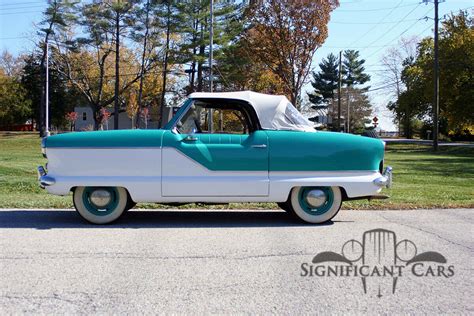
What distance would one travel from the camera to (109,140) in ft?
23.5

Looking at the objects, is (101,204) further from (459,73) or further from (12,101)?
(12,101)

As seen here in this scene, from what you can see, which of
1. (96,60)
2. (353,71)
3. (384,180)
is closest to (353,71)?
(353,71)

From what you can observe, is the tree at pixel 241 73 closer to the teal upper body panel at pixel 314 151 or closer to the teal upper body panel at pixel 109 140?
the teal upper body panel at pixel 314 151

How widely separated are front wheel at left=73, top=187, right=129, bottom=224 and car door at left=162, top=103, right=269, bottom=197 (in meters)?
Result: 0.69

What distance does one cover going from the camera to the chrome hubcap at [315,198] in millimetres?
7465

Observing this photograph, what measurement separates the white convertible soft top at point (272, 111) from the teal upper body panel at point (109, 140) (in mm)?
912

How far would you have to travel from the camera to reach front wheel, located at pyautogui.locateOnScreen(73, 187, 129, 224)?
7.34m

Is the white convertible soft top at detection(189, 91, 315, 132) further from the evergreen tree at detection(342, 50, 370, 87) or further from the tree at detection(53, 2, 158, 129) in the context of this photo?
the evergreen tree at detection(342, 50, 370, 87)

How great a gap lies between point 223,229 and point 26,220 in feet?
10.0

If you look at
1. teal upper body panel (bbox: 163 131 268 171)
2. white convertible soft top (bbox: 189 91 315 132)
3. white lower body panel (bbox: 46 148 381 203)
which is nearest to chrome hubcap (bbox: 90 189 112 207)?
white lower body panel (bbox: 46 148 381 203)

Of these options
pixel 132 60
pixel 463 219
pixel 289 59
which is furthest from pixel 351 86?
pixel 463 219

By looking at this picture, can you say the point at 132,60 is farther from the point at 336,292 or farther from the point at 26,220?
the point at 336,292

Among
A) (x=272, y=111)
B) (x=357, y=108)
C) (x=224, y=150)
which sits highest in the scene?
(x=357, y=108)

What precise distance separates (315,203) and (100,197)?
3144 millimetres
